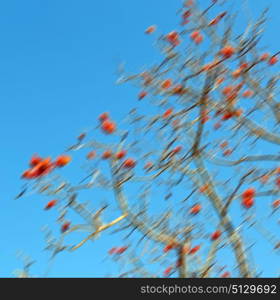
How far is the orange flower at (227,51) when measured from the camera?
7.95m

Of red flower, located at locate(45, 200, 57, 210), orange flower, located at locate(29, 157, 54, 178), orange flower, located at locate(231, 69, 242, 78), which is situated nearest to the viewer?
orange flower, located at locate(29, 157, 54, 178)

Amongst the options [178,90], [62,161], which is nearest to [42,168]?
[62,161]

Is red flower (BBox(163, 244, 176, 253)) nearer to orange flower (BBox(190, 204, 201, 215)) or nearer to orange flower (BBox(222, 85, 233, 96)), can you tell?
orange flower (BBox(190, 204, 201, 215))

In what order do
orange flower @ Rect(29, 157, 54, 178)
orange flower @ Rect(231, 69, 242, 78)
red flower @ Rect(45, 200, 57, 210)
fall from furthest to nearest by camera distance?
orange flower @ Rect(231, 69, 242, 78)
red flower @ Rect(45, 200, 57, 210)
orange flower @ Rect(29, 157, 54, 178)

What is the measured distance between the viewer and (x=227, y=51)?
26.2 ft

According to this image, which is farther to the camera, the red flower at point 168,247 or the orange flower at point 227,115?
the orange flower at point 227,115

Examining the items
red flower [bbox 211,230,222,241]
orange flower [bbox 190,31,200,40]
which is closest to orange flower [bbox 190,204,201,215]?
red flower [bbox 211,230,222,241]

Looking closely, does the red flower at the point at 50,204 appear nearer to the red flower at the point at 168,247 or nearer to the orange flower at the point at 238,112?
the red flower at the point at 168,247

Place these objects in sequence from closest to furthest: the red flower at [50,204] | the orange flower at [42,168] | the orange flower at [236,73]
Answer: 1. the orange flower at [42,168]
2. the red flower at [50,204]
3. the orange flower at [236,73]

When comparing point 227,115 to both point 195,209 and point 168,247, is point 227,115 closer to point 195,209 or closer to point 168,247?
point 195,209

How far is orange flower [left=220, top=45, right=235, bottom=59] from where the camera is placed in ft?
26.1

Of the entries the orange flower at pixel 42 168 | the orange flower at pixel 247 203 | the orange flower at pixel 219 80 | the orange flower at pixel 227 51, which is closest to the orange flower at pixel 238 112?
the orange flower at pixel 219 80
